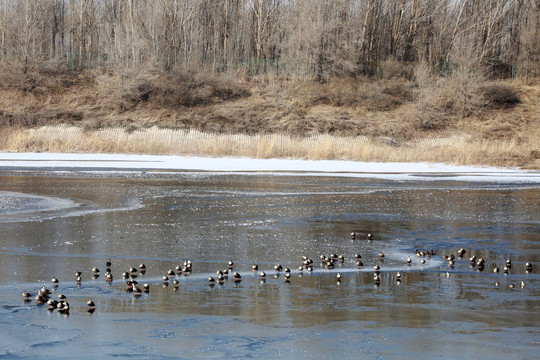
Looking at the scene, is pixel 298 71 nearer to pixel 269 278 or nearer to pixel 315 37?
pixel 315 37

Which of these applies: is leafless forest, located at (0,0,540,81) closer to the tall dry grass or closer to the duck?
the tall dry grass

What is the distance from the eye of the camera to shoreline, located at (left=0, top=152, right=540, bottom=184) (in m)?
28.9

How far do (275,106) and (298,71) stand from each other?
7323 mm

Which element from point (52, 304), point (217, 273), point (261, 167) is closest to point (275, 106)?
point (261, 167)

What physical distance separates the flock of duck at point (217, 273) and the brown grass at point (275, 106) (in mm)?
32930

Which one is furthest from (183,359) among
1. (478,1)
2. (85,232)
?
(478,1)

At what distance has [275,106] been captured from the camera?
58906 mm

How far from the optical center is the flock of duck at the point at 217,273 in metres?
8.13

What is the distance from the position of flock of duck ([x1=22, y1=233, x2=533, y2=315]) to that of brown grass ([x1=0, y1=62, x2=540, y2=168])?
108 ft

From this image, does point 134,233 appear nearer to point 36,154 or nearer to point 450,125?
point 36,154

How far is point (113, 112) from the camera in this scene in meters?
58.0

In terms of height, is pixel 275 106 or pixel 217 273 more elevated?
pixel 275 106

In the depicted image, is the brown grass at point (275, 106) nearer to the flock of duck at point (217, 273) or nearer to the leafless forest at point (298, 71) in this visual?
the leafless forest at point (298, 71)

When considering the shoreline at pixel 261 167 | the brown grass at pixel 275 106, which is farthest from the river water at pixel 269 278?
the brown grass at pixel 275 106
